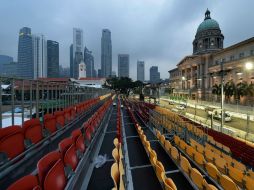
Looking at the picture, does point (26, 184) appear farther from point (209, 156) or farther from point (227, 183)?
point (209, 156)

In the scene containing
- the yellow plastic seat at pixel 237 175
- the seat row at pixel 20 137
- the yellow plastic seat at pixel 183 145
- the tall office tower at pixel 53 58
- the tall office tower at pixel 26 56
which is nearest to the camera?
the seat row at pixel 20 137

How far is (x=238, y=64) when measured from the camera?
48156mm

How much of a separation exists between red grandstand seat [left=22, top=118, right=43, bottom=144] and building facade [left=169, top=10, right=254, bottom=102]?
138ft

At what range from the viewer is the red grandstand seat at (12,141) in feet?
13.7

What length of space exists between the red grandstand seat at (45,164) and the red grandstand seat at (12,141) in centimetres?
142

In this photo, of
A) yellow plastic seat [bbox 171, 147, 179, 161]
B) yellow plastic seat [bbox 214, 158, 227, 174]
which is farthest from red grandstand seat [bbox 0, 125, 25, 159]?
yellow plastic seat [bbox 214, 158, 227, 174]

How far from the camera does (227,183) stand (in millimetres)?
6039

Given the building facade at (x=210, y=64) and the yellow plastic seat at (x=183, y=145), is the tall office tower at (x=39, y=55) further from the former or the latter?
the yellow plastic seat at (x=183, y=145)

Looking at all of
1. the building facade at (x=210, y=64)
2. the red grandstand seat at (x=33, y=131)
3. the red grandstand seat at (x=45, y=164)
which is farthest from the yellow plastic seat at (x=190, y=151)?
the building facade at (x=210, y=64)

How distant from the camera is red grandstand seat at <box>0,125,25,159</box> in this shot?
4180 millimetres

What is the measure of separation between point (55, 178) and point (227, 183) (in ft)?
16.9

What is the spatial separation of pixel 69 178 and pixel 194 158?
6924 mm

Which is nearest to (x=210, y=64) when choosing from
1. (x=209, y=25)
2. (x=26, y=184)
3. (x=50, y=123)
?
(x=209, y=25)

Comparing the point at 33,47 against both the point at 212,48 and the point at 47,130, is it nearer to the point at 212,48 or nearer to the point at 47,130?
the point at 212,48
